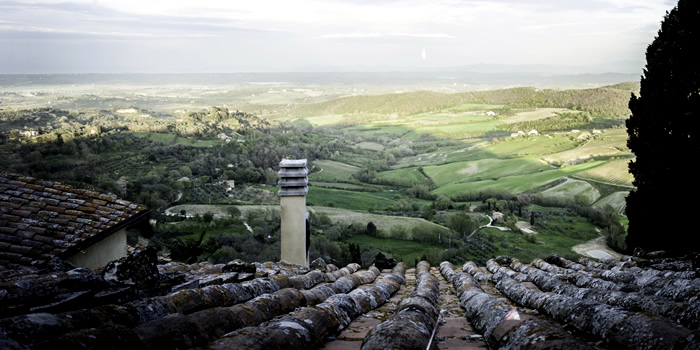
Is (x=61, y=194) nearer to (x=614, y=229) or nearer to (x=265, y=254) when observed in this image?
(x=265, y=254)

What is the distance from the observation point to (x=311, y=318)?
290 centimetres

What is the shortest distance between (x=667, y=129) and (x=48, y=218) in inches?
486

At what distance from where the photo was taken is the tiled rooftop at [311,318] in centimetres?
199

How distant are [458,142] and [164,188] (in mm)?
50095

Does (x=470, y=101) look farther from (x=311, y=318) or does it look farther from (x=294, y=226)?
(x=311, y=318)

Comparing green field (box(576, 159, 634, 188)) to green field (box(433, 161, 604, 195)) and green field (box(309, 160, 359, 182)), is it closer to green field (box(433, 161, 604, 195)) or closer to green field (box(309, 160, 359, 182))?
green field (box(433, 161, 604, 195))

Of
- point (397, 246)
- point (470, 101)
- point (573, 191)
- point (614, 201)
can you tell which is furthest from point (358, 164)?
A: point (397, 246)

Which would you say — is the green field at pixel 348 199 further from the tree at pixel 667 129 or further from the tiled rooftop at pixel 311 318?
the tiled rooftop at pixel 311 318

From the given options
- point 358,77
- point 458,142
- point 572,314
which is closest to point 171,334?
point 572,314

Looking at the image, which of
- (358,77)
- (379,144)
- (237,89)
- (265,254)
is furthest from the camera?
(358,77)

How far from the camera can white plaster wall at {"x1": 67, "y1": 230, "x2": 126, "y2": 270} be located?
6.13 metres

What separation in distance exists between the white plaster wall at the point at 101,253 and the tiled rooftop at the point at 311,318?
2.82 metres

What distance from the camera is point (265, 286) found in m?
4.14

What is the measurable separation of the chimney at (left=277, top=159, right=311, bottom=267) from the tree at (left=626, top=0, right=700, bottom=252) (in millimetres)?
7696
